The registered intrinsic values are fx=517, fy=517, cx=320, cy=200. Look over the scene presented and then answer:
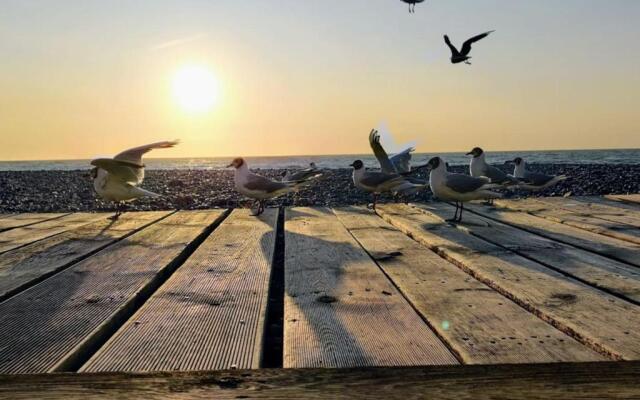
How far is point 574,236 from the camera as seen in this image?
353 centimetres

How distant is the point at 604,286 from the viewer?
2.16 meters

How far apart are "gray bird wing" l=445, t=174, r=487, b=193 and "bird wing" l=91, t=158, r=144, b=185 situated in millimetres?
4139

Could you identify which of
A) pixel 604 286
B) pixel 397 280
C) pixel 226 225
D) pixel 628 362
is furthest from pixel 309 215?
pixel 628 362

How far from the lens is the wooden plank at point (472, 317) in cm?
143

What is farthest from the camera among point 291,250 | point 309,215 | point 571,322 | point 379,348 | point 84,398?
point 309,215

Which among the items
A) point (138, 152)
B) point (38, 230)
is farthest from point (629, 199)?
point (138, 152)

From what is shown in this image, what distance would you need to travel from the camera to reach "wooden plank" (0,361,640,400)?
3.67ft

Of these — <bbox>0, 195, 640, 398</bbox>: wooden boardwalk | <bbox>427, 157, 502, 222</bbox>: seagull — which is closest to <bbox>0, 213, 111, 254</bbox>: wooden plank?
<bbox>0, 195, 640, 398</bbox>: wooden boardwalk

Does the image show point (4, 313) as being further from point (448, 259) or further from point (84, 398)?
point (448, 259)

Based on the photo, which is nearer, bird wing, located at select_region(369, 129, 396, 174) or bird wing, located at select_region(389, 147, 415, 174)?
bird wing, located at select_region(369, 129, 396, 174)

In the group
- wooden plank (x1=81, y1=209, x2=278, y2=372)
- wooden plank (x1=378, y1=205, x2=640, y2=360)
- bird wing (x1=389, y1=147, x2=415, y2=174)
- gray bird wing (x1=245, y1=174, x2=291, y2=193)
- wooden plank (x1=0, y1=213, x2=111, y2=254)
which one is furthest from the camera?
Answer: bird wing (x1=389, y1=147, x2=415, y2=174)

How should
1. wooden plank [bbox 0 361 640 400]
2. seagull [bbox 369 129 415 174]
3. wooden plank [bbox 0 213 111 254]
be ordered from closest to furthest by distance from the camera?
wooden plank [bbox 0 361 640 400], wooden plank [bbox 0 213 111 254], seagull [bbox 369 129 415 174]

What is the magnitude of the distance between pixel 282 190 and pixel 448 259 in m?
5.55

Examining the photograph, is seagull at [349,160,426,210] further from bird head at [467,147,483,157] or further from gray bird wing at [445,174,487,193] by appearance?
gray bird wing at [445,174,487,193]
